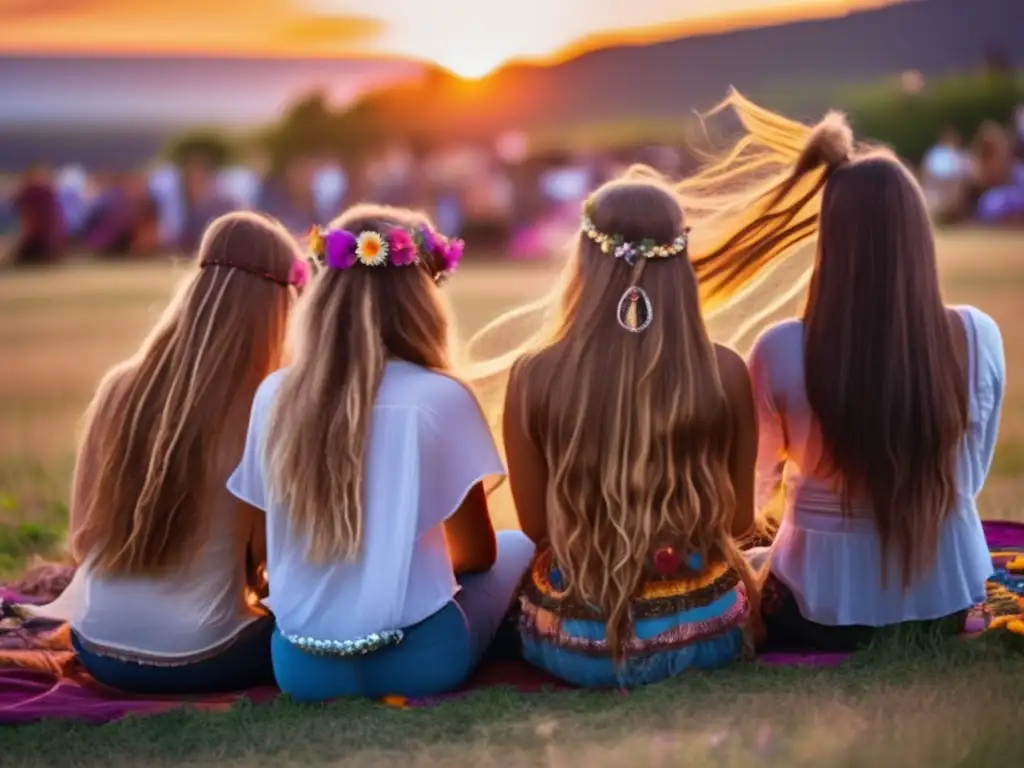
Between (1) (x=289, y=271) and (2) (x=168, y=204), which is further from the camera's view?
(2) (x=168, y=204)

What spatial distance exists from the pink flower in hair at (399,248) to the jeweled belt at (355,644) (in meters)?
0.83

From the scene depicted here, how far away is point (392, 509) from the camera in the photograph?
288 cm

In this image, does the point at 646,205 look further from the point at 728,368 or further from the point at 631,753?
the point at 631,753

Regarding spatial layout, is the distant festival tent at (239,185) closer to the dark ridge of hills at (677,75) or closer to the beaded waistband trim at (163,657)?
the dark ridge of hills at (677,75)

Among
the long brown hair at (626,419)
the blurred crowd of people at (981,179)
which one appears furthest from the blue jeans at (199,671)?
the blurred crowd of people at (981,179)

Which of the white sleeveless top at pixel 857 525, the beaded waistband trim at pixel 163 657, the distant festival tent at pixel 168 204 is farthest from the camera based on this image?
the distant festival tent at pixel 168 204

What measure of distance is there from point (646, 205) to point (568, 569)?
835 millimetres

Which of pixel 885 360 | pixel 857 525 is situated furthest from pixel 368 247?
pixel 857 525

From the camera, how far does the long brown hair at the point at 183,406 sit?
3.08 meters

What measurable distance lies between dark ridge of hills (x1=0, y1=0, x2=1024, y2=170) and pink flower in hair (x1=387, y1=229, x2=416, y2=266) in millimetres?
26224

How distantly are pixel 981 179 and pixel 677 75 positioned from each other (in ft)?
46.1

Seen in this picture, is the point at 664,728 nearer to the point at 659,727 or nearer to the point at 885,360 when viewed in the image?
the point at 659,727

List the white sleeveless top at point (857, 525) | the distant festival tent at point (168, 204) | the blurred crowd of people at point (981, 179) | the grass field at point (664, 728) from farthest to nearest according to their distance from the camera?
the distant festival tent at point (168, 204) < the blurred crowd of people at point (981, 179) < the white sleeveless top at point (857, 525) < the grass field at point (664, 728)

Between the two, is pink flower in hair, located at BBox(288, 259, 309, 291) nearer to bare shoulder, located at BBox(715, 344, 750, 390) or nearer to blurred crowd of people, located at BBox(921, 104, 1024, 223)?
bare shoulder, located at BBox(715, 344, 750, 390)
